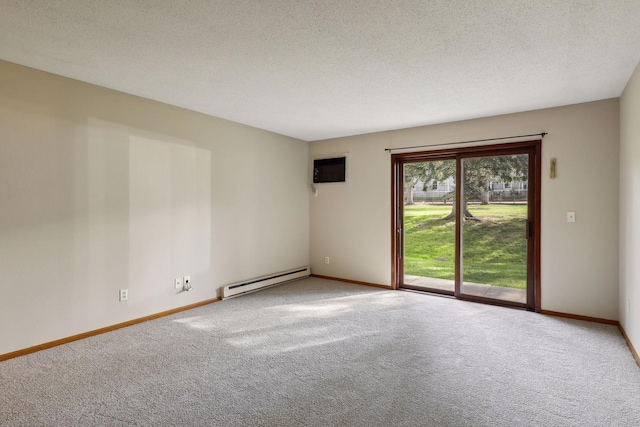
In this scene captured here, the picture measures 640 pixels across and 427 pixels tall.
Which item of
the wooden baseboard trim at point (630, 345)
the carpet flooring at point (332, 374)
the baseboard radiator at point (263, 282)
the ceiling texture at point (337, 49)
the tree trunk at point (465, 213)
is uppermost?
the ceiling texture at point (337, 49)

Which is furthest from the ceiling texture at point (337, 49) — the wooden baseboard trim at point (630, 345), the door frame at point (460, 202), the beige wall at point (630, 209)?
the wooden baseboard trim at point (630, 345)

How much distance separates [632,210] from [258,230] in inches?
163

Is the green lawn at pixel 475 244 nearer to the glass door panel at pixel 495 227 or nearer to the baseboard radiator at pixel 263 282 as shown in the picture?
the glass door panel at pixel 495 227

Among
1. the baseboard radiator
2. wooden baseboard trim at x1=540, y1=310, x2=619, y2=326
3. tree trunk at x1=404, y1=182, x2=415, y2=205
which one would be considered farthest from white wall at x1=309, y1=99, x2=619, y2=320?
the baseboard radiator

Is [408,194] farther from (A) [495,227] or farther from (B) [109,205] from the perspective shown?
(B) [109,205]

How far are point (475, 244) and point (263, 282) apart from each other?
2.95 metres

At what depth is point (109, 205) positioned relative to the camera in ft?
11.2

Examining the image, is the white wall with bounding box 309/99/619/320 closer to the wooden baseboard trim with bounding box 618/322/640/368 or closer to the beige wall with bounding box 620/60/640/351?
the beige wall with bounding box 620/60/640/351

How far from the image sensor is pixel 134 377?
99.4 inches

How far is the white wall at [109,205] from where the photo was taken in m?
2.85

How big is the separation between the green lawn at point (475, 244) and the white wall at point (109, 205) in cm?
231

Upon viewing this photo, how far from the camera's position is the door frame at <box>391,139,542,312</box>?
160 inches

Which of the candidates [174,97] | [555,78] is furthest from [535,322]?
→ [174,97]

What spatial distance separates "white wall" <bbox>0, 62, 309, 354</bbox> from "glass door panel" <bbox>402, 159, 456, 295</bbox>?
2.21m
